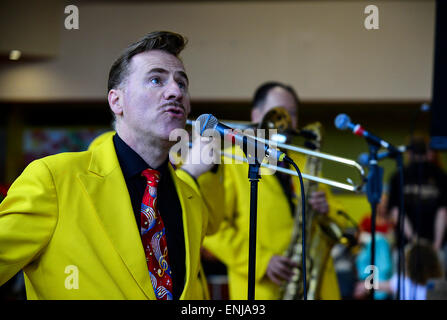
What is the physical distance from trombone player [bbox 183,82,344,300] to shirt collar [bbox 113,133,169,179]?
2.75 ft

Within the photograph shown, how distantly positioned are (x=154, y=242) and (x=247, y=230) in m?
1.08

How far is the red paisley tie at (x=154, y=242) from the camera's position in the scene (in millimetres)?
1696

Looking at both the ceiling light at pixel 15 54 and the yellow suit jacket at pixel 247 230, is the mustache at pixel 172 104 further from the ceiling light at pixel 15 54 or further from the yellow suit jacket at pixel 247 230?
the ceiling light at pixel 15 54

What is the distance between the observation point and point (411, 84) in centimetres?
662

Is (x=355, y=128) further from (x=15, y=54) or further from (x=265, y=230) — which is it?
(x=15, y=54)

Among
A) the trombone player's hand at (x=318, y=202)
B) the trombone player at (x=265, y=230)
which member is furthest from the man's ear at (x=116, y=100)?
the trombone player's hand at (x=318, y=202)

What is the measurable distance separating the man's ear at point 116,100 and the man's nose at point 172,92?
17 cm

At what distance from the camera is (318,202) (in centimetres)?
280

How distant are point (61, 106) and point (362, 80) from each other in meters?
4.18

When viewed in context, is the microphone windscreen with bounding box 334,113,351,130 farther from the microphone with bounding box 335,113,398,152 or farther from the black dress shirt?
the black dress shirt

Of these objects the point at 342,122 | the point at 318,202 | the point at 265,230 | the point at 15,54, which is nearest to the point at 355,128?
the point at 342,122

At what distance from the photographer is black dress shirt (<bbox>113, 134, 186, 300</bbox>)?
1764mm

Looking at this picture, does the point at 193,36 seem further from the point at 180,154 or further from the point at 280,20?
the point at 180,154

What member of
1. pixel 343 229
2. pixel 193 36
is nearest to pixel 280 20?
pixel 193 36
